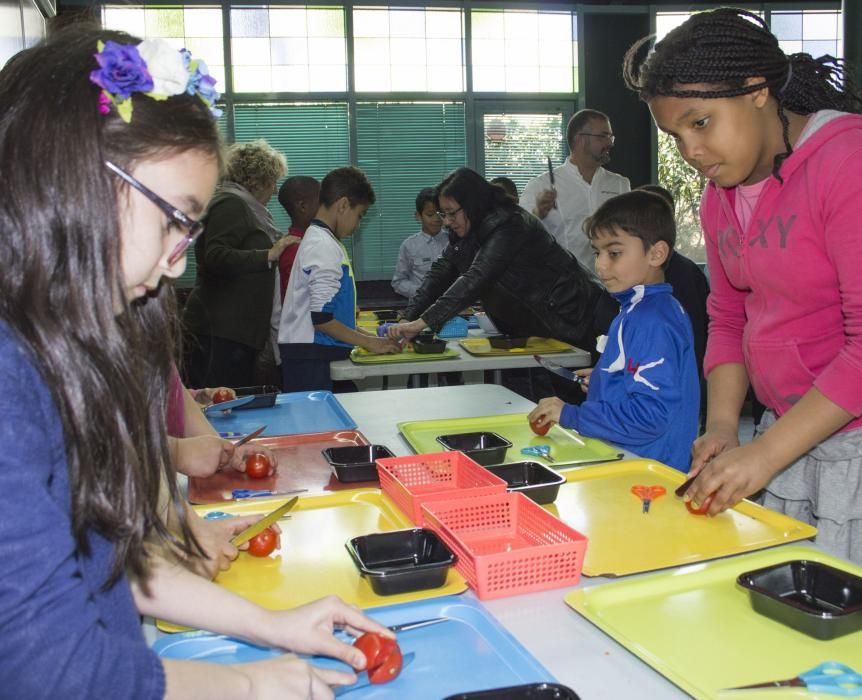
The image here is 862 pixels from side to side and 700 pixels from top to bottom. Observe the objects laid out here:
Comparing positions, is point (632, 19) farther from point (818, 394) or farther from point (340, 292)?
point (818, 394)

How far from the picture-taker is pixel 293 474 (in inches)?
65.4

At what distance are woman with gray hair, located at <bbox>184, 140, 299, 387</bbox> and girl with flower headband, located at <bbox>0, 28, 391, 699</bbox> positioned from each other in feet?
9.17

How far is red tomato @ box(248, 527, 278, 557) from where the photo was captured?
3.95 ft

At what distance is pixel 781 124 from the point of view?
1.36 m

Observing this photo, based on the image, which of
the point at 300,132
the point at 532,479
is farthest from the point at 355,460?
the point at 300,132

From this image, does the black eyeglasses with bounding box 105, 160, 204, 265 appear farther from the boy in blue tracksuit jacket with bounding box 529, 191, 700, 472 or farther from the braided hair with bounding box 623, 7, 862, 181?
the boy in blue tracksuit jacket with bounding box 529, 191, 700, 472

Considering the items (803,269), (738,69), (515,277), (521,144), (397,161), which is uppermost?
(521,144)

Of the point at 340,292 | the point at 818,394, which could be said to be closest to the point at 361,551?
the point at 818,394

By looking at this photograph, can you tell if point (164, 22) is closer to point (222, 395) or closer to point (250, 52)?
point (250, 52)

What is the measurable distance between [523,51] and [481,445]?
538 centimetres

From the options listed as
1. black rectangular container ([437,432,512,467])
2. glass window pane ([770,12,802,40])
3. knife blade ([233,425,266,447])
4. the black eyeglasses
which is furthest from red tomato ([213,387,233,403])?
glass window pane ([770,12,802,40])

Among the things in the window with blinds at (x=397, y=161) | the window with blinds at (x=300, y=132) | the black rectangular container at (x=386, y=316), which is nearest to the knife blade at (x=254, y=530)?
the black rectangular container at (x=386, y=316)

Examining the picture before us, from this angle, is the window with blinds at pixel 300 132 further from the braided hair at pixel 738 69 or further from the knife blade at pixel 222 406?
the braided hair at pixel 738 69

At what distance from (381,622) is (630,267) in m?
1.26
